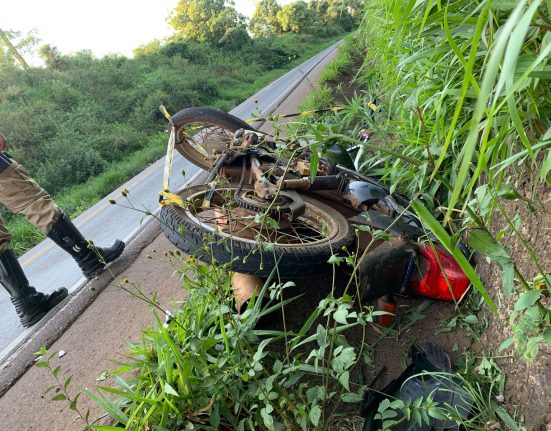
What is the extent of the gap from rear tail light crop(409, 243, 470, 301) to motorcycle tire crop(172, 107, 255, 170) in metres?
1.85

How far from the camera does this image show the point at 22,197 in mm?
2885

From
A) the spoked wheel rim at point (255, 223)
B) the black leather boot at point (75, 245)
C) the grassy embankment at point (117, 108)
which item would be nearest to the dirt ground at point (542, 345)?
the spoked wheel rim at point (255, 223)

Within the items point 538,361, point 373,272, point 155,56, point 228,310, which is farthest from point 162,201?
point 155,56

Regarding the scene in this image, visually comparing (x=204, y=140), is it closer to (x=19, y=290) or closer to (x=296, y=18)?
(x=19, y=290)

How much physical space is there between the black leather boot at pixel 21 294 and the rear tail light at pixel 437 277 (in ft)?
9.06

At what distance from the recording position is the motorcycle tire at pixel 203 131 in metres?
3.14

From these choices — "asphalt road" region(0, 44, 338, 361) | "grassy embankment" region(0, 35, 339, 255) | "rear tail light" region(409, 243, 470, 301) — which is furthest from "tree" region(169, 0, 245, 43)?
"rear tail light" region(409, 243, 470, 301)

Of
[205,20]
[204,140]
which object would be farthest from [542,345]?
[205,20]

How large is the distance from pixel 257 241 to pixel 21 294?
235cm

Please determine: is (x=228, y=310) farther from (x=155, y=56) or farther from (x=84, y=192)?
(x=155, y=56)

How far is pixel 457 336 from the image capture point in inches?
69.1

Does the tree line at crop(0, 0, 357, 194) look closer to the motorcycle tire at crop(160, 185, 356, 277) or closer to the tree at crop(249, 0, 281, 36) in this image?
the tree at crop(249, 0, 281, 36)

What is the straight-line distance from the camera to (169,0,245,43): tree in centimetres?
2750

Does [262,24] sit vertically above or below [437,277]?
above
